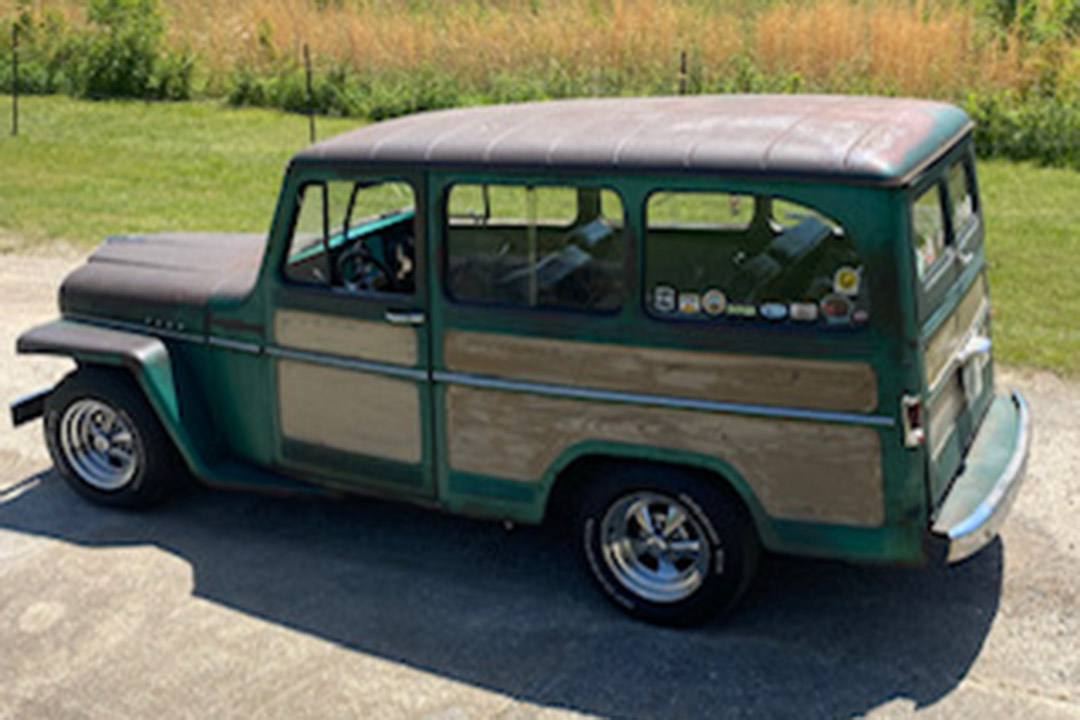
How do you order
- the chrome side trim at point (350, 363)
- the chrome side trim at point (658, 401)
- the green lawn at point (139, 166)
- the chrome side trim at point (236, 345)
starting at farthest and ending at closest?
the green lawn at point (139, 166) < the chrome side trim at point (236, 345) < the chrome side trim at point (350, 363) < the chrome side trim at point (658, 401)

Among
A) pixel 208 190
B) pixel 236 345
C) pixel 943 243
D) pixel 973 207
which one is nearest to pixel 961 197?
pixel 973 207

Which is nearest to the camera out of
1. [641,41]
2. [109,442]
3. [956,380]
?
[956,380]

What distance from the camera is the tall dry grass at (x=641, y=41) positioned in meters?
15.9

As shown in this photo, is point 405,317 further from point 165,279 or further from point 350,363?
point 165,279

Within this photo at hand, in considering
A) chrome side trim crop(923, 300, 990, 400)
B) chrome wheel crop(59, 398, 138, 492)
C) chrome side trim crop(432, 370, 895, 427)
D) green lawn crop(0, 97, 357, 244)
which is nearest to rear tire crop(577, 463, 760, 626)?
chrome side trim crop(432, 370, 895, 427)

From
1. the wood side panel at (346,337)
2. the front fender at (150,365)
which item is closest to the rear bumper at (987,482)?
the wood side panel at (346,337)

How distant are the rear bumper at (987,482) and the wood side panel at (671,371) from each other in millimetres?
623

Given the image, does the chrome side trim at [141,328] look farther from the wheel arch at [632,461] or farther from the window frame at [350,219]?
the wheel arch at [632,461]

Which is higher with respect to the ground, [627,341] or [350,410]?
[627,341]

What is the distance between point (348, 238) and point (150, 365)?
117 centimetres

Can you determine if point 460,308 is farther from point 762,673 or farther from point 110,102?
point 110,102

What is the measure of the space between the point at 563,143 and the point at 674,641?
205 centimetres

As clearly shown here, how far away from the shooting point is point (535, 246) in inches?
218

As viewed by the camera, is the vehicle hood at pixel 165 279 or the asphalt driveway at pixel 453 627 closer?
the asphalt driveway at pixel 453 627
